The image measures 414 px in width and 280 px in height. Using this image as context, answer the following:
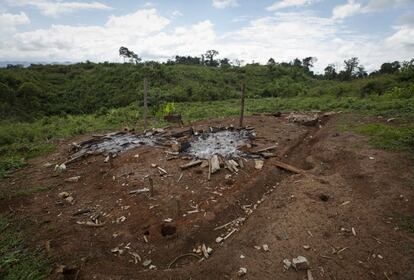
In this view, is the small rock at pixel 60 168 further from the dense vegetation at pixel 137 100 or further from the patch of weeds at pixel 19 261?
the patch of weeds at pixel 19 261

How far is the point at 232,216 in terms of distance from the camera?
232 inches

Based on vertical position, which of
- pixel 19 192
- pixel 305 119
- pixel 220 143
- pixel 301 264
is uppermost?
pixel 305 119

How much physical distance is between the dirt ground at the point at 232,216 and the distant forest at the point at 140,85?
16.3 meters

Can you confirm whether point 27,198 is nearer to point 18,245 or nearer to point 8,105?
point 18,245

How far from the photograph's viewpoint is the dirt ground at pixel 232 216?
14.7 feet

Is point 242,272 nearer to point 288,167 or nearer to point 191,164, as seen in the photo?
point 191,164

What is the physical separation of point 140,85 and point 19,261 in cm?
3081

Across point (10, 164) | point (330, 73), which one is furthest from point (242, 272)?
point (330, 73)

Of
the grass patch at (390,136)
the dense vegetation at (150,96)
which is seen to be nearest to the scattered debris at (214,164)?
the grass patch at (390,136)

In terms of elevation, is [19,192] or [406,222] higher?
[406,222]

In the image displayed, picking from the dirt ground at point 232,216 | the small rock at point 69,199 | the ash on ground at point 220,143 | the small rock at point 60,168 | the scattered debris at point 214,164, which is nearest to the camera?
the dirt ground at point 232,216

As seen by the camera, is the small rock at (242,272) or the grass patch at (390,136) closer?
the small rock at (242,272)

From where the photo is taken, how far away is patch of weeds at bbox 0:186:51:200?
23.3 ft

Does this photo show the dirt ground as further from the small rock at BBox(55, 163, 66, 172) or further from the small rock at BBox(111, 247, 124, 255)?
the small rock at BBox(55, 163, 66, 172)
